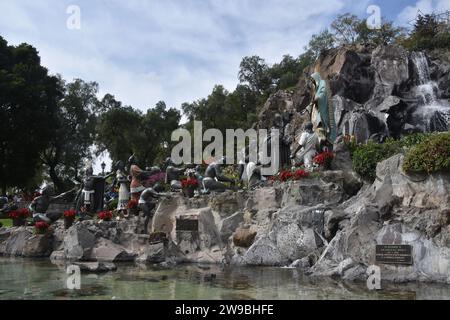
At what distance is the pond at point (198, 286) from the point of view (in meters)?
8.14

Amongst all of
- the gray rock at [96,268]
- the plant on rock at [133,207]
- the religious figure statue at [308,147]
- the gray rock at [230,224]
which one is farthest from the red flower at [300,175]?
the gray rock at [96,268]

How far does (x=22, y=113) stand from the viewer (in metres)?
39.6

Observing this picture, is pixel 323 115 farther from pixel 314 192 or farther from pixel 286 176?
pixel 314 192

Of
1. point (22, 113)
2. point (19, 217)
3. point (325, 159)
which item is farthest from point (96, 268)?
point (22, 113)

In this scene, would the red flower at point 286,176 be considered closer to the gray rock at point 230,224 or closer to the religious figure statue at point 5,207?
the gray rock at point 230,224

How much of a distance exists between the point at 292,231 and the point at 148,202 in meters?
6.25

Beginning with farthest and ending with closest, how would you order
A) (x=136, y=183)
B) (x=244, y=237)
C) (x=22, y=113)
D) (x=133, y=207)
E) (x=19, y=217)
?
(x=22, y=113) → (x=19, y=217) → (x=136, y=183) → (x=133, y=207) → (x=244, y=237)

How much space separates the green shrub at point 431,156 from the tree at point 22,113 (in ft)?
117

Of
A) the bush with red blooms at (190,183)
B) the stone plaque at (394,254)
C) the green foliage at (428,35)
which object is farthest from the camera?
the green foliage at (428,35)

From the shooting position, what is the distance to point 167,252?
14.3 m
